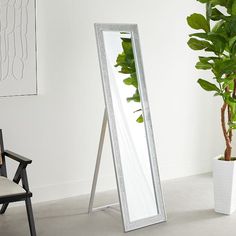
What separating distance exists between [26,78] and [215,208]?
1.83 metres

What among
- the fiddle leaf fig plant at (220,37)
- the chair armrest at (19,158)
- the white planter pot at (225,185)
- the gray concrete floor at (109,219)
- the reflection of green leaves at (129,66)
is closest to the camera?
the chair armrest at (19,158)

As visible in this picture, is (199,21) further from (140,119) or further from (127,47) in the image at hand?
(140,119)

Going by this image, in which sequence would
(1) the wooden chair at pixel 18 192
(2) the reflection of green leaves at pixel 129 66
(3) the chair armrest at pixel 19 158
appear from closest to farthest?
(1) the wooden chair at pixel 18 192 → (3) the chair armrest at pixel 19 158 → (2) the reflection of green leaves at pixel 129 66

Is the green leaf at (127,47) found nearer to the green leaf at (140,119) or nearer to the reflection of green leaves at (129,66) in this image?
the reflection of green leaves at (129,66)

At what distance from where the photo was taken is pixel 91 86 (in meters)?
4.40

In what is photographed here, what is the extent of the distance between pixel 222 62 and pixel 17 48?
5.19 ft

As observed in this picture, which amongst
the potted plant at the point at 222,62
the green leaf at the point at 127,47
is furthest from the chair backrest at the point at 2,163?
the potted plant at the point at 222,62

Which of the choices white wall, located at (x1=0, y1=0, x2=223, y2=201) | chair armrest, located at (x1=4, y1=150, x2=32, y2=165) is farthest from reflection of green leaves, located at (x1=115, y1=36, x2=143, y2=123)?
chair armrest, located at (x1=4, y1=150, x2=32, y2=165)

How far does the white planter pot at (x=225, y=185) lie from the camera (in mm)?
3896

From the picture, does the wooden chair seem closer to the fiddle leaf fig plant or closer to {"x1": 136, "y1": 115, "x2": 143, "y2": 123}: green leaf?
{"x1": 136, "y1": 115, "x2": 143, "y2": 123}: green leaf

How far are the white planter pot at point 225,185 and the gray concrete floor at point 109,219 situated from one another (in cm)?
8

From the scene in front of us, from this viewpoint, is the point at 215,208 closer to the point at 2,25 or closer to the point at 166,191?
the point at 166,191

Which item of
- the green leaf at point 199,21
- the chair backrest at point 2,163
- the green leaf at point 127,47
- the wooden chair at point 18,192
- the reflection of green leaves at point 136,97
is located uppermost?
the green leaf at point 199,21

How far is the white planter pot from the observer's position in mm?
3896
